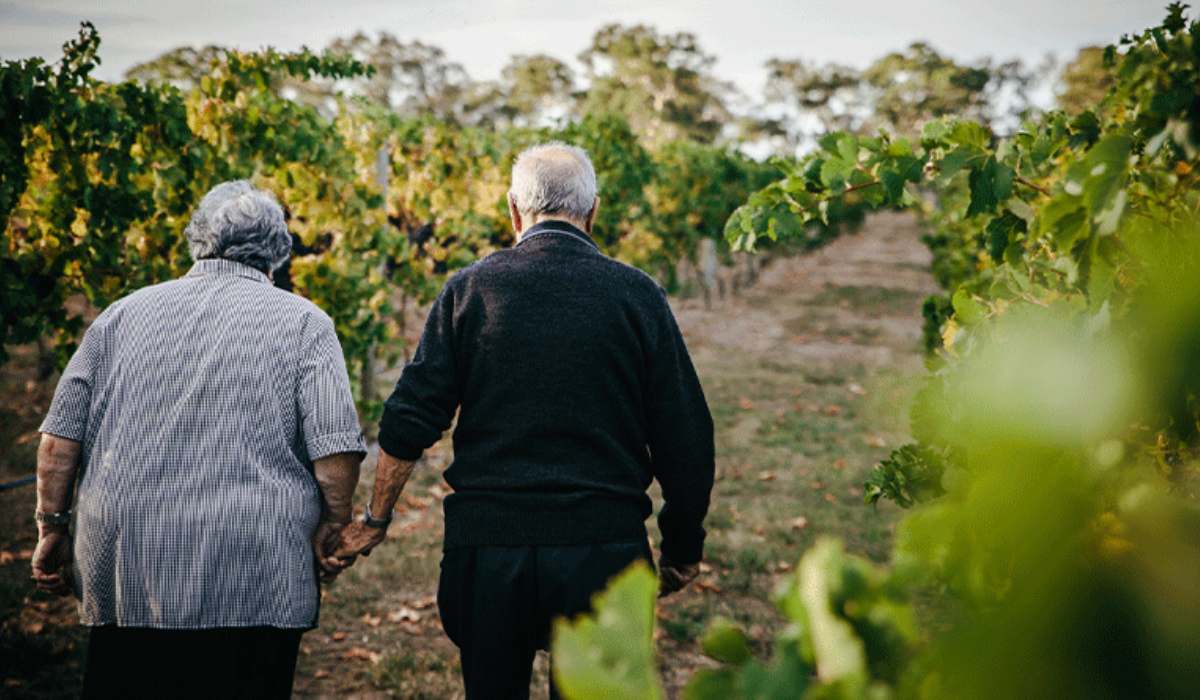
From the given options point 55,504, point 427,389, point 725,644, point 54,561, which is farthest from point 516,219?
point 725,644

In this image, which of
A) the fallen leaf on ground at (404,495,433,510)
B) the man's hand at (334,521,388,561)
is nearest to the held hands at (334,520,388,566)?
the man's hand at (334,521,388,561)

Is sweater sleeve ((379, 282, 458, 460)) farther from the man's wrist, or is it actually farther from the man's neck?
the man's wrist

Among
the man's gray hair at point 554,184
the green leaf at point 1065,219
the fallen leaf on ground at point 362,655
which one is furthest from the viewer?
the fallen leaf on ground at point 362,655

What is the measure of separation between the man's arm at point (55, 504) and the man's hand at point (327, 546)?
0.66 meters

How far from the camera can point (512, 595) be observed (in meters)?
2.07

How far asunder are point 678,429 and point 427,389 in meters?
0.71

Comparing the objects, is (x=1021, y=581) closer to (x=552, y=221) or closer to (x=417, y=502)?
(x=552, y=221)

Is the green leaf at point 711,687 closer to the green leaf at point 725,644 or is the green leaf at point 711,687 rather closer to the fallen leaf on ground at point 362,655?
the green leaf at point 725,644

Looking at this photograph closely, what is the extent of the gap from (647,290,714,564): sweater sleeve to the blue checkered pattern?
2.83 feet

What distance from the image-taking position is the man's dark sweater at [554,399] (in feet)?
6.71

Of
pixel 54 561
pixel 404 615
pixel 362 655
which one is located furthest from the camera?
pixel 404 615

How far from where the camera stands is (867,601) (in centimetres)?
56

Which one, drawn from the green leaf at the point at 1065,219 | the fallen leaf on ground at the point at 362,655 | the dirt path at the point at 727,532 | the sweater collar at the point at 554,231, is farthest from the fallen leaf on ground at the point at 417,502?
the green leaf at the point at 1065,219

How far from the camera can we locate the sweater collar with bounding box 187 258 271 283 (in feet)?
7.00
